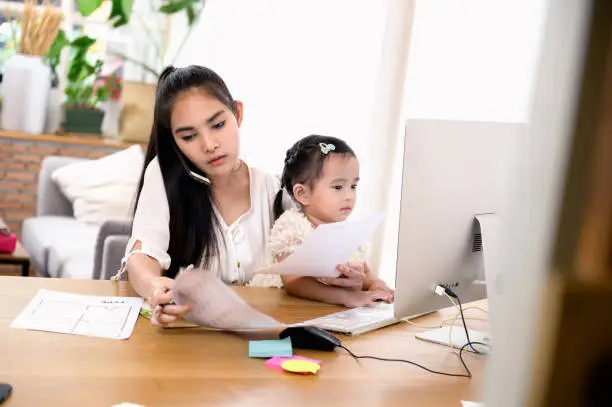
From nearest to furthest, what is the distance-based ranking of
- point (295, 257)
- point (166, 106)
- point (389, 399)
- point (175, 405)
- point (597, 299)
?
point (597, 299) → point (175, 405) → point (389, 399) → point (295, 257) → point (166, 106)

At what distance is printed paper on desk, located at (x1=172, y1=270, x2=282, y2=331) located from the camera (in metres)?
1.18

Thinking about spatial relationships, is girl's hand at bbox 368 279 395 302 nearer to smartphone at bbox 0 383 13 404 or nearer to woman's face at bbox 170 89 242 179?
woman's face at bbox 170 89 242 179

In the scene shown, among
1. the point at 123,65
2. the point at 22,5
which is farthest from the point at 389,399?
the point at 22,5

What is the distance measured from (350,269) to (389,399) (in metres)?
0.60

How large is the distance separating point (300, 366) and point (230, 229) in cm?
79

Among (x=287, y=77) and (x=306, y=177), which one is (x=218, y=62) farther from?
(x=306, y=177)

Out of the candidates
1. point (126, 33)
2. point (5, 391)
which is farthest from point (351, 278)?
point (126, 33)

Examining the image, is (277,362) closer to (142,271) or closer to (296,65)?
(142,271)

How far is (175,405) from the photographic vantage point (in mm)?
986

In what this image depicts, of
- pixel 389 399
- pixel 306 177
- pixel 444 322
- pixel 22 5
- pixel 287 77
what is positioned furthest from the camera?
pixel 22 5

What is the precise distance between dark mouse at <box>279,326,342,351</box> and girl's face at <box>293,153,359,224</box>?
0.63 m

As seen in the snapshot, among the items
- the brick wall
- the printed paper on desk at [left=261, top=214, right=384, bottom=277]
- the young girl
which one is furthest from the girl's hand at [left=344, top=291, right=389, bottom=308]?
the brick wall

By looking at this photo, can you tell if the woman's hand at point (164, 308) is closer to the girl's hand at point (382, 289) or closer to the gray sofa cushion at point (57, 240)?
the girl's hand at point (382, 289)

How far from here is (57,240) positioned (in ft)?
12.2
